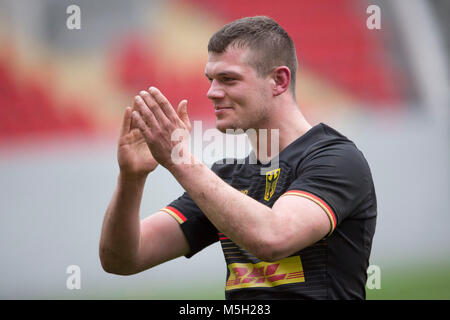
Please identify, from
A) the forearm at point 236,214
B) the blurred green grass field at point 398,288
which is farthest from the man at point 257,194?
the blurred green grass field at point 398,288

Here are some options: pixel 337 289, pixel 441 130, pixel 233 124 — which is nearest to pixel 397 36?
pixel 441 130

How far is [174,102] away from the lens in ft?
11.9

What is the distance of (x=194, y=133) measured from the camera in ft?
12.1

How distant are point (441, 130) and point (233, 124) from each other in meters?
2.51

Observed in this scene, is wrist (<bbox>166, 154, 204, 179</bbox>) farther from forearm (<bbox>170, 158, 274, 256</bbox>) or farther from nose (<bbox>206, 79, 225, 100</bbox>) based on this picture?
nose (<bbox>206, 79, 225, 100</bbox>)

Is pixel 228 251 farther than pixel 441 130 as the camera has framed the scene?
No

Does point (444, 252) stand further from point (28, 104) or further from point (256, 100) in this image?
point (28, 104)

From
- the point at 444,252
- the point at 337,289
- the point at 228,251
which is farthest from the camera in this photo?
the point at 444,252

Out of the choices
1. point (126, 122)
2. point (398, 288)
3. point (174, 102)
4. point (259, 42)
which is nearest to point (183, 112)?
point (126, 122)

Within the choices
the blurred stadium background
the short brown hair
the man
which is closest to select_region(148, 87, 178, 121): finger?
the man

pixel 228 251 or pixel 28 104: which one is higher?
pixel 28 104

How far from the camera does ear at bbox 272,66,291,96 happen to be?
1751 millimetres

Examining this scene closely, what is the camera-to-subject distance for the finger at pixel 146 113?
4.32 feet

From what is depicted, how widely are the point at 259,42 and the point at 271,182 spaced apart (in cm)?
49
